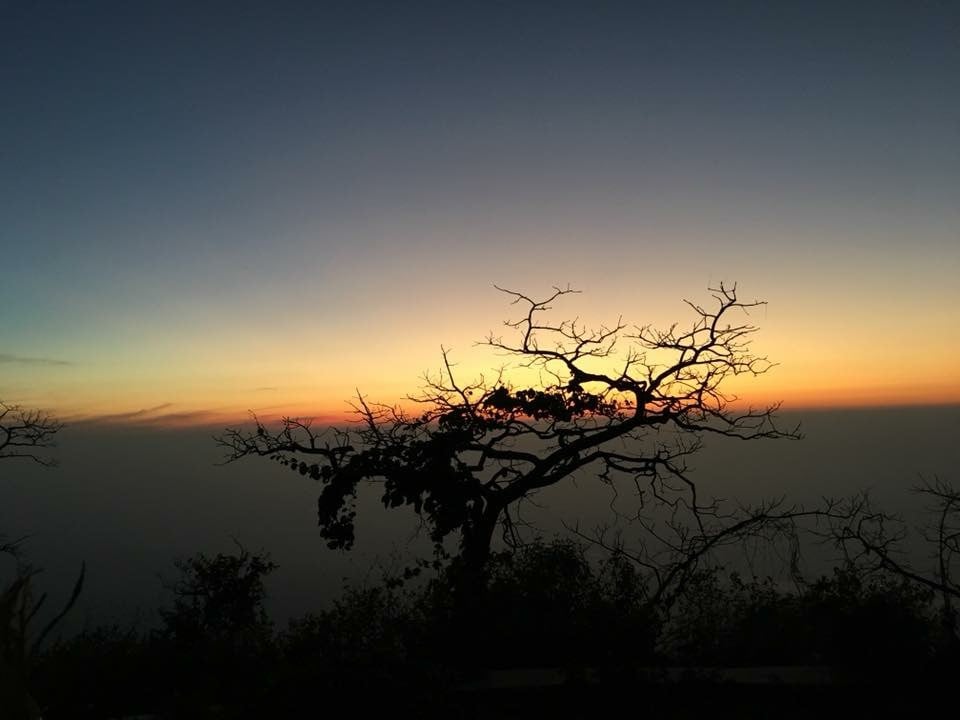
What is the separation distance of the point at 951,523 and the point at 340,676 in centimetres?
703

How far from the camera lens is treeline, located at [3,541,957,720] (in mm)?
4984

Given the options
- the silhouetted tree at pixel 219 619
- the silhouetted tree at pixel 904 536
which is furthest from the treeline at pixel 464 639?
the silhouetted tree at pixel 904 536

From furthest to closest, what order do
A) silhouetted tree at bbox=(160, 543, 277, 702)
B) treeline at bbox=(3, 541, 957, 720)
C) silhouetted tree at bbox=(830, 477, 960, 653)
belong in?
1. silhouetted tree at bbox=(830, 477, 960, 653)
2. silhouetted tree at bbox=(160, 543, 277, 702)
3. treeline at bbox=(3, 541, 957, 720)

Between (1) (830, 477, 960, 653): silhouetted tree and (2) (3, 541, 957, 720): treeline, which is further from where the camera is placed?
(1) (830, 477, 960, 653): silhouetted tree

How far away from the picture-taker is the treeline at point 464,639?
16.4 feet

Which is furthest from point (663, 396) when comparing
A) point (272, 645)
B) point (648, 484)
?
point (272, 645)

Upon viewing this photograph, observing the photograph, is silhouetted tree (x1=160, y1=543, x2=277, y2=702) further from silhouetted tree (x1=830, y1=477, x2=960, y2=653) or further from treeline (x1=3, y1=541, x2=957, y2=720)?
silhouetted tree (x1=830, y1=477, x2=960, y2=653)

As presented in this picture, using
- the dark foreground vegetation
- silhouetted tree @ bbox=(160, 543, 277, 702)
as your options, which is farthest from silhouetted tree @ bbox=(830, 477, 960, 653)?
silhouetted tree @ bbox=(160, 543, 277, 702)

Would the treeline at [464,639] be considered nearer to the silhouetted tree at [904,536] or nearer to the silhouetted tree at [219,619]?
the silhouetted tree at [219,619]

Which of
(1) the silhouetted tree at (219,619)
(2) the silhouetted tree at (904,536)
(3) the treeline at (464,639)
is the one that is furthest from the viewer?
(2) the silhouetted tree at (904,536)

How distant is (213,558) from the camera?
26.9ft

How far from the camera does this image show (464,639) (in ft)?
20.5

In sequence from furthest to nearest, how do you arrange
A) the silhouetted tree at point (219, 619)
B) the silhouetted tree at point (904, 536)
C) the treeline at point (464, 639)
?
1. the silhouetted tree at point (904, 536)
2. the silhouetted tree at point (219, 619)
3. the treeline at point (464, 639)

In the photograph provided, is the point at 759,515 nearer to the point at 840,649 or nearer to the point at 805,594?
the point at 805,594
